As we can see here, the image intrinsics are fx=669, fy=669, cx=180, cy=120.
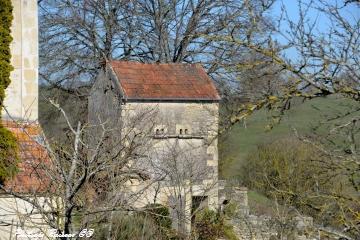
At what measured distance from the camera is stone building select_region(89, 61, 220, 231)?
17484 mm

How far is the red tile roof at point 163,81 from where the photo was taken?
1841 centimetres

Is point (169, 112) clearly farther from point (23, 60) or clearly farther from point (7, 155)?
point (7, 155)

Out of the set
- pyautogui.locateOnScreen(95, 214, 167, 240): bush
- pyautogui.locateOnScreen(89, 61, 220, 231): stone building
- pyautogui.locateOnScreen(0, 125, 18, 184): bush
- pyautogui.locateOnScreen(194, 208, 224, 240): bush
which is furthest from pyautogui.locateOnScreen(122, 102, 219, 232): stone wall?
pyautogui.locateOnScreen(0, 125, 18, 184): bush

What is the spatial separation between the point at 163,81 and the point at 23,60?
6.29m

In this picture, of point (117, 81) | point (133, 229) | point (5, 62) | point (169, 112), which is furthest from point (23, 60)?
point (169, 112)

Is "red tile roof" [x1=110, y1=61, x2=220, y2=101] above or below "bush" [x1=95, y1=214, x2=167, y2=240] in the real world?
above

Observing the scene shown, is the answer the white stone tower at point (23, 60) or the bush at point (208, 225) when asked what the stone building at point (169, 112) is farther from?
the white stone tower at point (23, 60)

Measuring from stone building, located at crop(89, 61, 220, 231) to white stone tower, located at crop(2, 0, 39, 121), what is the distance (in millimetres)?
3766

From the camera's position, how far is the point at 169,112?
1861cm

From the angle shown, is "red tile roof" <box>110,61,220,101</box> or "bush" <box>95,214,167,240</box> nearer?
"bush" <box>95,214,167,240</box>

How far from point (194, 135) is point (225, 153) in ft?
46.5

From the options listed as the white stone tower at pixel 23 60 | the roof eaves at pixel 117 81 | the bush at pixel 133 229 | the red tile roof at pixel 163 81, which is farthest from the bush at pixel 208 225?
the white stone tower at pixel 23 60

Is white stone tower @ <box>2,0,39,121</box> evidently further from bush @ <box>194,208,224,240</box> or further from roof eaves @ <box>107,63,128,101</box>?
bush @ <box>194,208,224,240</box>

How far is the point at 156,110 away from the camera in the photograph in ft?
59.0
